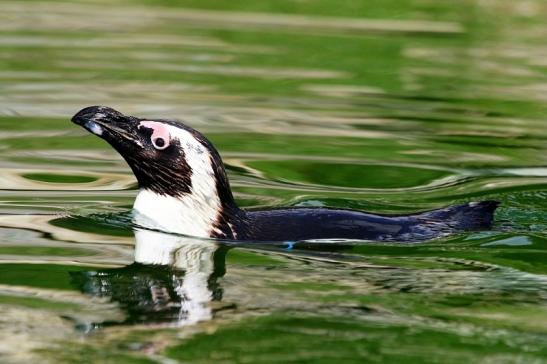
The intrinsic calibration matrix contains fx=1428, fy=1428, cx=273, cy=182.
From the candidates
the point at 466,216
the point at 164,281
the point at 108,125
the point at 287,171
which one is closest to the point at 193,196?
the point at 108,125

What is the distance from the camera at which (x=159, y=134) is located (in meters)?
8.14

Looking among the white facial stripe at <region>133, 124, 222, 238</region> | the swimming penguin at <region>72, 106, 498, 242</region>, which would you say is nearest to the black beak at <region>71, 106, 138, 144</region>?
the swimming penguin at <region>72, 106, 498, 242</region>

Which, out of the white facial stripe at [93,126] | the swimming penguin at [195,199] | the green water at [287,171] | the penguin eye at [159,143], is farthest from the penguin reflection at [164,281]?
the white facial stripe at [93,126]

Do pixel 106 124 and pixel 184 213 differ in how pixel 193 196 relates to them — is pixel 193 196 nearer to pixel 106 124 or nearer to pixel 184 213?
pixel 184 213

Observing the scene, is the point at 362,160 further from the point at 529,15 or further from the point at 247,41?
the point at 529,15

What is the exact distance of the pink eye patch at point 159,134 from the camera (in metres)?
8.14

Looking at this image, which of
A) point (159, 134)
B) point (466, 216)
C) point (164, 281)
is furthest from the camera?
point (466, 216)

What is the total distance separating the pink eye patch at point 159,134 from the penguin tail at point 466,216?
1608 mm

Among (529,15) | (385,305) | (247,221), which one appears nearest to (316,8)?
(529,15)

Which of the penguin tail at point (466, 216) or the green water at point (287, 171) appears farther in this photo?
the penguin tail at point (466, 216)

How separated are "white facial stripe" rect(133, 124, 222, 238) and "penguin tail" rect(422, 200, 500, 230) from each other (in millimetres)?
1300

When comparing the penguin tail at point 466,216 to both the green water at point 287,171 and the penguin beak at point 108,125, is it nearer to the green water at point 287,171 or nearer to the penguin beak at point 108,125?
the green water at point 287,171

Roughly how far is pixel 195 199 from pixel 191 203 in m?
0.04

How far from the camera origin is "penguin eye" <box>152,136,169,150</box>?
8.15m
